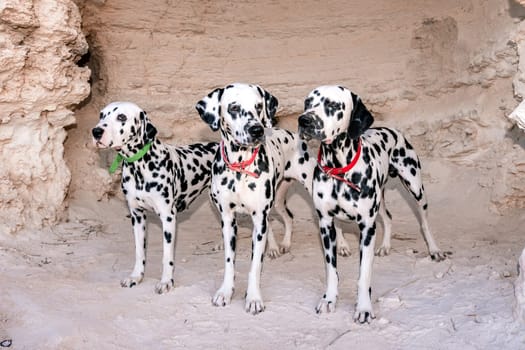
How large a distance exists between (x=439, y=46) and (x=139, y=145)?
5.27 meters

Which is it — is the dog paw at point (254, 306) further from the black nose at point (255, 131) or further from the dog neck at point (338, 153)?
the black nose at point (255, 131)

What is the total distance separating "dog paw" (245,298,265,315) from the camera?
20.3ft

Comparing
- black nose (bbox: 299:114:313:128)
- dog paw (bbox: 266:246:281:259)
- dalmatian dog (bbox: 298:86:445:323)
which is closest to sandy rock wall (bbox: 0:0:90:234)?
dog paw (bbox: 266:246:281:259)

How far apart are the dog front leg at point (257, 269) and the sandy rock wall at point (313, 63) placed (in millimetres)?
3693

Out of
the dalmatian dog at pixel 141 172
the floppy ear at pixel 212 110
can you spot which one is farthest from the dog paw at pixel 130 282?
the floppy ear at pixel 212 110

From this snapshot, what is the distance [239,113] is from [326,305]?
2.00 m

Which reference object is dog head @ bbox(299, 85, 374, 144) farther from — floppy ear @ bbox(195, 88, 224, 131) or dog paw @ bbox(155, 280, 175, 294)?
dog paw @ bbox(155, 280, 175, 294)

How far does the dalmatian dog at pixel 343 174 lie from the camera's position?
5891mm

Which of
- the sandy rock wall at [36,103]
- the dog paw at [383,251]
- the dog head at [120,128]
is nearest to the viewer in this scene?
the dog head at [120,128]

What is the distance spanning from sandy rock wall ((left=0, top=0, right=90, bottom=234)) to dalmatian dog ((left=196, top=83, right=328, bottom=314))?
8.85ft

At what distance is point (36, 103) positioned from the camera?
7977 mm

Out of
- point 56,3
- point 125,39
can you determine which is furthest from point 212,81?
point 56,3

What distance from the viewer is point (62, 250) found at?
779 centimetres

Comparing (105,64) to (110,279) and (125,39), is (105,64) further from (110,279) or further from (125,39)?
(110,279)
